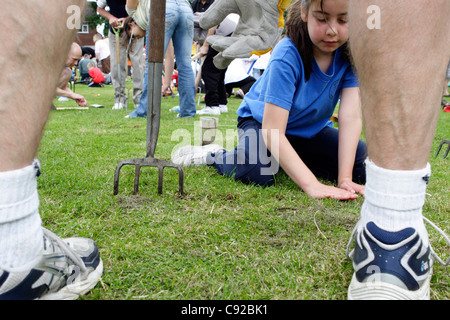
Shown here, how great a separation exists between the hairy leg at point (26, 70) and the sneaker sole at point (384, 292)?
778 mm

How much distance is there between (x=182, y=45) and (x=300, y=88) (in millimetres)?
3081

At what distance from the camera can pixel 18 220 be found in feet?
2.54

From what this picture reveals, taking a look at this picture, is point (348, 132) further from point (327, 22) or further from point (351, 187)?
point (327, 22)

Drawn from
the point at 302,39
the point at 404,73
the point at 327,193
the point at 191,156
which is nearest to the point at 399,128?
the point at 404,73

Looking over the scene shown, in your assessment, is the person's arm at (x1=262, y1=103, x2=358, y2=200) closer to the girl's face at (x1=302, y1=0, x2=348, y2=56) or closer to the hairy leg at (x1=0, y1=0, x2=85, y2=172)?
the girl's face at (x1=302, y1=0, x2=348, y2=56)

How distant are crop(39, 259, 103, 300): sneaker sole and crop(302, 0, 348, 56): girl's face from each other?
1421 mm

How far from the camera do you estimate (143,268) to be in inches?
42.1

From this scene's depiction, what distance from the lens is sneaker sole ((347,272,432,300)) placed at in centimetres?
84

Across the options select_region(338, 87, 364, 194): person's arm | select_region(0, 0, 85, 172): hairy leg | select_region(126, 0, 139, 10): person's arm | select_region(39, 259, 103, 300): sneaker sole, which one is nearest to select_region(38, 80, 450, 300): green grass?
select_region(39, 259, 103, 300): sneaker sole

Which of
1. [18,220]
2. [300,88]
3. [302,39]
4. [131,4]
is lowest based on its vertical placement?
[18,220]

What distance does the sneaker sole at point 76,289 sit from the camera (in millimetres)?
882

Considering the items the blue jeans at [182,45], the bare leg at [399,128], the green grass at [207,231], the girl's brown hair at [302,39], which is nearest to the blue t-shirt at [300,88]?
the girl's brown hair at [302,39]

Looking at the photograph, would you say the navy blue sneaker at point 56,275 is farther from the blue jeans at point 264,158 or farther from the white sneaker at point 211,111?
the white sneaker at point 211,111

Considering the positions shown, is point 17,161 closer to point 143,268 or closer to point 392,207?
point 143,268
